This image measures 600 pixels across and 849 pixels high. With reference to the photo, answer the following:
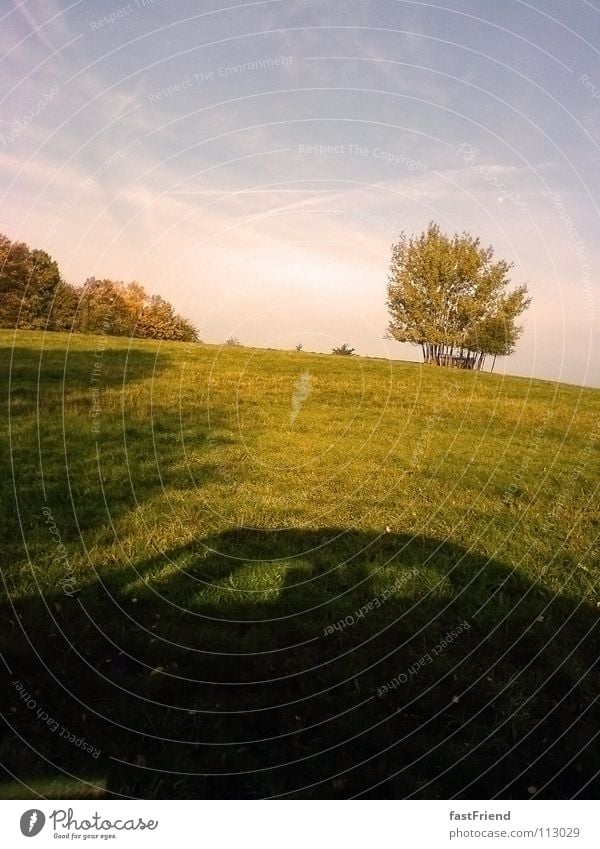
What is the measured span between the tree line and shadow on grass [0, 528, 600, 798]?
23661 millimetres

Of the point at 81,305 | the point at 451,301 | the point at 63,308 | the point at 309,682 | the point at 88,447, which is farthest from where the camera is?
the point at 63,308

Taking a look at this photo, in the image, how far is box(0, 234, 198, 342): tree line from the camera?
34.7 meters

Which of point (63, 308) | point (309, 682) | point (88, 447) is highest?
point (63, 308)

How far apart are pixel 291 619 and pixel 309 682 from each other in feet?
3.72

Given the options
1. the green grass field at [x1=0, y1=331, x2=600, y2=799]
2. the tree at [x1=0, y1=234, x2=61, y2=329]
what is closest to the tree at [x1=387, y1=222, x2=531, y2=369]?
the green grass field at [x1=0, y1=331, x2=600, y2=799]

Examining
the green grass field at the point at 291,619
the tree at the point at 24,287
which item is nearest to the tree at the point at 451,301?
the green grass field at the point at 291,619

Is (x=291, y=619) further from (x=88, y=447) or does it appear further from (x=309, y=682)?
(x=88, y=447)

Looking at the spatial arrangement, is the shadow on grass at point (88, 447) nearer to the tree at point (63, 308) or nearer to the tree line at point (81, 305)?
the tree line at point (81, 305)

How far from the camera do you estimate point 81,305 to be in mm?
40375

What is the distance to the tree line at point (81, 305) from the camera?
34.7m

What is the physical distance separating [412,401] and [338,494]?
11927mm

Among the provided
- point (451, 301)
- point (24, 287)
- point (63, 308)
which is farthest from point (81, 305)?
point (451, 301)

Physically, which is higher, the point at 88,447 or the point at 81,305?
the point at 81,305

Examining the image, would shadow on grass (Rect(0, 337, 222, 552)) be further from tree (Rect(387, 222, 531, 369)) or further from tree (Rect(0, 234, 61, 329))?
tree (Rect(0, 234, 61, 329))
